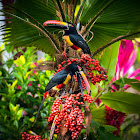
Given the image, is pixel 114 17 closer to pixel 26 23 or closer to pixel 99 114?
A: pixel 26 23

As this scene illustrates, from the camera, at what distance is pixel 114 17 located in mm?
1078

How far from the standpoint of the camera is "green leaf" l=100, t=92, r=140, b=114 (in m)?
0.91

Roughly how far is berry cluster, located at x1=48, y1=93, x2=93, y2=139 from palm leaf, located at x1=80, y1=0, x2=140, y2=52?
525 mm

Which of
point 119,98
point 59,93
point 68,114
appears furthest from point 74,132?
point 119,98

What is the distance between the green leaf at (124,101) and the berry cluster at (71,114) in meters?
0.30

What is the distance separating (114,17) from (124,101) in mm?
545

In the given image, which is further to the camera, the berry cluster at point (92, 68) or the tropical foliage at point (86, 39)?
the tropical foliage at point (86, 39)

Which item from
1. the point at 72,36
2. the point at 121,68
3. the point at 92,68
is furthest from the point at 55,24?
the point at 121,68

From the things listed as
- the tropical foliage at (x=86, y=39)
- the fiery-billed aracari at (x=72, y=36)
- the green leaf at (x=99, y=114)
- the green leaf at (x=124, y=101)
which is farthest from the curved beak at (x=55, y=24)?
the green leaf at (x=99, y=114)

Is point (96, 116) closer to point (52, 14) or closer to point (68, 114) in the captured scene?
point (68, 114)

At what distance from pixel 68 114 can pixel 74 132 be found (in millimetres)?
74

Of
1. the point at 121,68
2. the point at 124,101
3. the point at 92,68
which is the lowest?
the point at 124,101

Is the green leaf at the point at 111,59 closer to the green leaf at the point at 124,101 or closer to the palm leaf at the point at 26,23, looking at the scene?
the green leaf at the point at 124,101

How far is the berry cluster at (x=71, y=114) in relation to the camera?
2.12 ft
